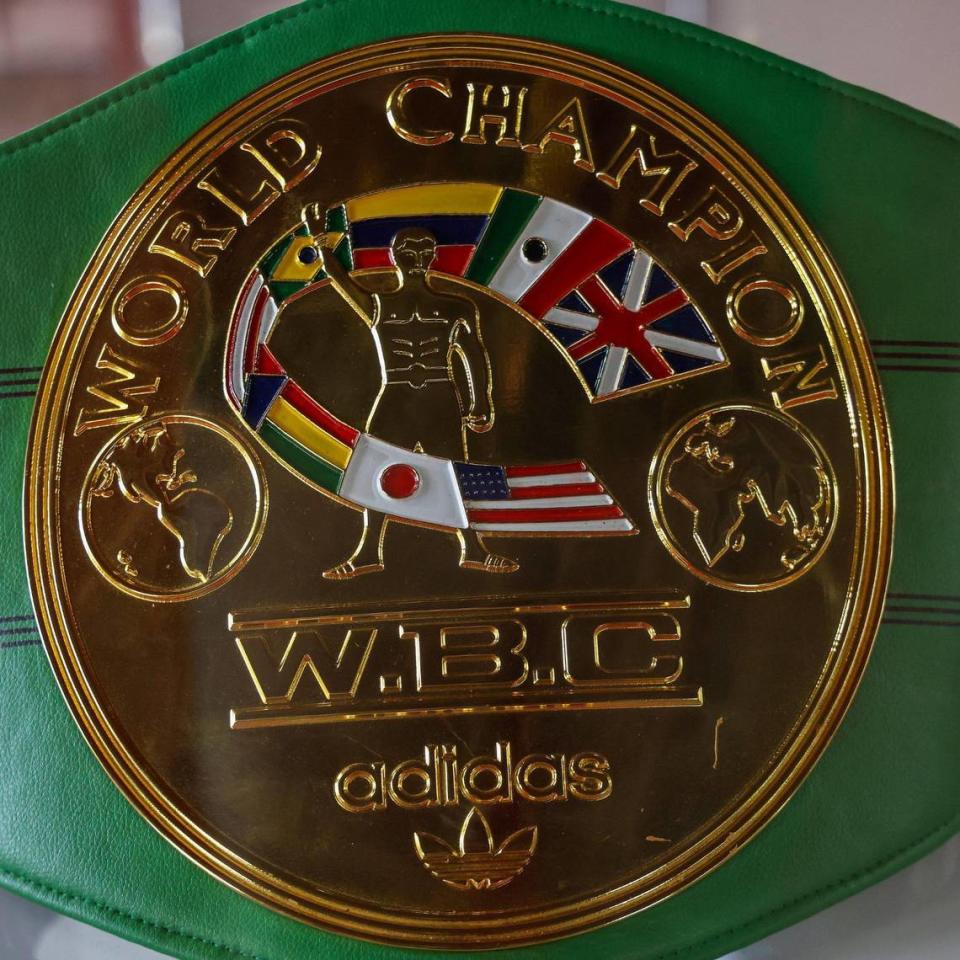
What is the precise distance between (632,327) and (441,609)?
1.07ft

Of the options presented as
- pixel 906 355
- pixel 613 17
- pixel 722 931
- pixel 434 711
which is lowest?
pixel 722 931

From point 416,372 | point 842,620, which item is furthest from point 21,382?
point 842,620

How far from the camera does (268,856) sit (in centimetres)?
96

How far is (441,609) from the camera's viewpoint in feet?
3.22

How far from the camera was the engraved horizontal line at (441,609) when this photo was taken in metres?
0.97

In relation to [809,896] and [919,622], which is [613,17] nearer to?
[919,622]

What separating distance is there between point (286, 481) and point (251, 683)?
19cm

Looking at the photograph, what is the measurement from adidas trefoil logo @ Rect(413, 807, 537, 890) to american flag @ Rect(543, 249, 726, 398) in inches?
16.7

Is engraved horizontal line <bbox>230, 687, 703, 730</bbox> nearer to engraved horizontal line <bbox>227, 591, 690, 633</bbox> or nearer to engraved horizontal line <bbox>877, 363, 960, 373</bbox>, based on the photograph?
engraved horizontal line <bbox>227, 591, 690, 633</bbox>

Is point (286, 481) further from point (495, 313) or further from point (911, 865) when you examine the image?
point (911, 865)

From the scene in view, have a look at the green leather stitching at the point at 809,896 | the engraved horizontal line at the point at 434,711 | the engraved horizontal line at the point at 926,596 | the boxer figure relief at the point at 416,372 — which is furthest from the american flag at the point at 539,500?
the green leather stitching at the point at 809,896

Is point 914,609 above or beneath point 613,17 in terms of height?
beneath

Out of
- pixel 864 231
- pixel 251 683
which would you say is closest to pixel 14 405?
pixel 251 683

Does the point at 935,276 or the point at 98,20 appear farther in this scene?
the point at 98,20
